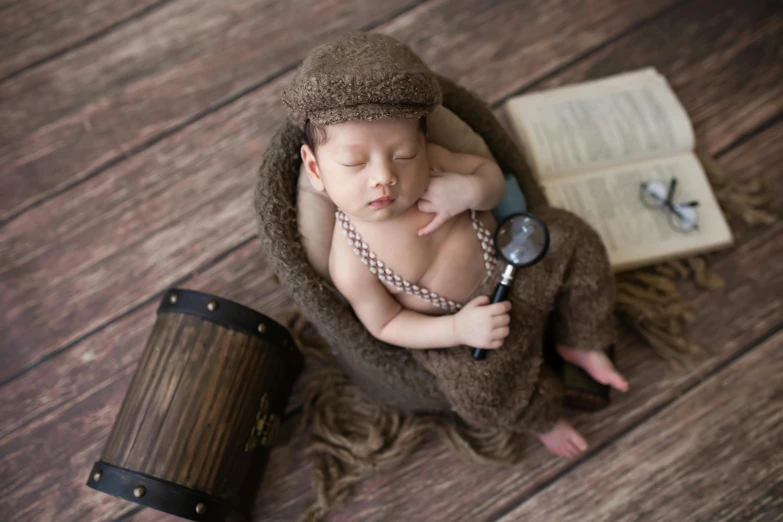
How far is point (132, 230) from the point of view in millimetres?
1253

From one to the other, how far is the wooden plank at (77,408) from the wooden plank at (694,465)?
0.55 m

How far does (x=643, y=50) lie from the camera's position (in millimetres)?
1385

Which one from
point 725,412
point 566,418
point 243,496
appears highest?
A: point 243,496

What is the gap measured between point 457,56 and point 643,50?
1.41ft

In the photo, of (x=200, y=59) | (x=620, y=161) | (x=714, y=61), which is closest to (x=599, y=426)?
(x=620, y=161)

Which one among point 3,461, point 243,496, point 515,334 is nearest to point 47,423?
point 3,461

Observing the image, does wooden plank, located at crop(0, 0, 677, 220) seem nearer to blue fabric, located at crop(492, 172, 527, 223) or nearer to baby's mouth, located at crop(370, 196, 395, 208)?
blue fabric, located at crop(492, 172, 527, 223)

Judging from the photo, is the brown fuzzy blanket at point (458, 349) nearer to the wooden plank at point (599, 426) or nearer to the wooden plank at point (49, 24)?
the wooden plank at point (599, 426)

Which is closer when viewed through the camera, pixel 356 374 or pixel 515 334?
pixel 515 334

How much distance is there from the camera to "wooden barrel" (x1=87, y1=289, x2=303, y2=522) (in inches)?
34.6

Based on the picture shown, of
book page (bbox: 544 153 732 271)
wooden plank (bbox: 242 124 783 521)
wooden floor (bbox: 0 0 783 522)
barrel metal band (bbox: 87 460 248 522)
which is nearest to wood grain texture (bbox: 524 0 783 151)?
wooden floor (bbox: 0 0 783 522)

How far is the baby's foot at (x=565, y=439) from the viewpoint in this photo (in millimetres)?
1037

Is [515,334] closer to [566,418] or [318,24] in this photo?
[566,418]

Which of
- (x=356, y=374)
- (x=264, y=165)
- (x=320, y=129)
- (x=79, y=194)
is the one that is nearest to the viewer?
(x=320, y=129)
